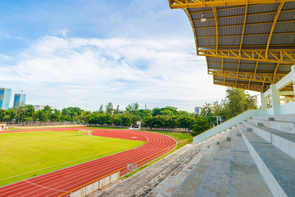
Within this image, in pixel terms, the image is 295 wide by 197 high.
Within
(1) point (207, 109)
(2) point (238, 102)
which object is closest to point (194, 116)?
(1) point (207, 109)

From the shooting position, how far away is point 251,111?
71.6ft

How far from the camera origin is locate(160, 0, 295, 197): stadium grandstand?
2.77 meters

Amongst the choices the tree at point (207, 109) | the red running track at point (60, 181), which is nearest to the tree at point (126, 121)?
the tree at point (207, 109)

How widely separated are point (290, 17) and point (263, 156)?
12.6 metres

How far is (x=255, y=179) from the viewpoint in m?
2.99

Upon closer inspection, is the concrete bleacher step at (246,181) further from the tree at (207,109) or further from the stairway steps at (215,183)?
the tree at (207,109)

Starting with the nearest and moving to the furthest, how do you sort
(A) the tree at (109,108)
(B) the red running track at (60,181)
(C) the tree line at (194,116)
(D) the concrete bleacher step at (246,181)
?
1. (D) the concrete bleacher step at (246,181)
2. (B) the red running track at (60,181)
3. (C) the tree line at (194,116)
4. (A) the tree at (109,108)

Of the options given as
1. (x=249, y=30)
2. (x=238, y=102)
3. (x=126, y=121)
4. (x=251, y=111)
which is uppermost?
(x=249, y=30)

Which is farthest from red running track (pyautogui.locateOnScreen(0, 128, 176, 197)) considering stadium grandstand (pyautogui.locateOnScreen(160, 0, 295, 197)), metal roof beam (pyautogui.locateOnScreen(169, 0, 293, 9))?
metal roof beam (pyautogui.locateOnScreen(169, 0, 293, 9))

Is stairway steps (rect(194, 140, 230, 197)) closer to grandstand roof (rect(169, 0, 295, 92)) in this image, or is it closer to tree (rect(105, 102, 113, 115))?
grandstand roof (rect(169, 0, 295, 92))

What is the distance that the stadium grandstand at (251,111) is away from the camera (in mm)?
2770

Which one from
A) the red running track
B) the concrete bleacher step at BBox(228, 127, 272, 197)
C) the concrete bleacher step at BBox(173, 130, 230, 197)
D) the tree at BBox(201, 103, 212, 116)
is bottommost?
the red running track

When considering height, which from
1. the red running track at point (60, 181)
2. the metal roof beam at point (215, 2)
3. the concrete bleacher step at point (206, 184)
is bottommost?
the red running track at point (60, 181)

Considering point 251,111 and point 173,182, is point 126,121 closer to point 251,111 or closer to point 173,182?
point 251,111
